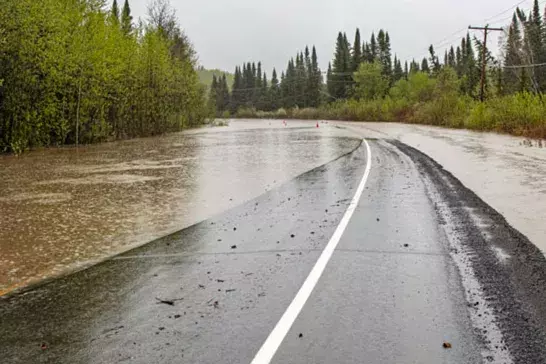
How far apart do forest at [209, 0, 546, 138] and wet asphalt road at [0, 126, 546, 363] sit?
22.7 meters

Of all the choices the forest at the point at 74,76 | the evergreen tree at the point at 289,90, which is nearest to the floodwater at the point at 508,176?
the forest at the point at 74,76

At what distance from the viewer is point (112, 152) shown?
21984mm

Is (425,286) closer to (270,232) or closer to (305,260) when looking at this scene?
(305,260)

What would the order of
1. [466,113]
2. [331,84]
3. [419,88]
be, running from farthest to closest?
[331,84], [419,88], [466,113]

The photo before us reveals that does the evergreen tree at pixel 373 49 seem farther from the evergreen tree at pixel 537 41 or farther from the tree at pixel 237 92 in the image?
the tree at pixel 237 92

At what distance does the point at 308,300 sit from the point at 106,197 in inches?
284

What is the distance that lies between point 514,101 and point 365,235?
2927 cm

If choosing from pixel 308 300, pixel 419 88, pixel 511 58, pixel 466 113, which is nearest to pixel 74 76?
pixel 308 300

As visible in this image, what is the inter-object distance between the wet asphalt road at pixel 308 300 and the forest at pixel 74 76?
15.4 metres

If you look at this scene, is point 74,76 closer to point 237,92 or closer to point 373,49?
point 373,49

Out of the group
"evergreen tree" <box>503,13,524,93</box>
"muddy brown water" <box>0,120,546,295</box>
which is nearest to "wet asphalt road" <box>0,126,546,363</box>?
"muddy brown water" <box>0,120,546,295</box>

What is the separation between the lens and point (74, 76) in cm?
2334

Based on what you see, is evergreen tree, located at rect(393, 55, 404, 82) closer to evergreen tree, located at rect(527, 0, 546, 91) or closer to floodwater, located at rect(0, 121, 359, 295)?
evergreen tree, located at rect(527, 0, 546, 91)

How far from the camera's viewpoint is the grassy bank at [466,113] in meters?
28.9
